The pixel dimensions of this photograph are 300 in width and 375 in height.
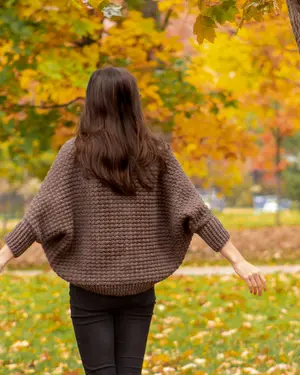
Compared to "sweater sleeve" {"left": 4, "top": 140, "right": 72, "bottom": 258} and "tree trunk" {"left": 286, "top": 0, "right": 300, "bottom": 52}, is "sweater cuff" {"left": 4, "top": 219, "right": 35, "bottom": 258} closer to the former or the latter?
"sweater sleeve" {"left": 4, "top": 140, "right": 72, "bottom": 258}

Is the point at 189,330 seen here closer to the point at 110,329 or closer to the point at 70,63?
the point at 70,63

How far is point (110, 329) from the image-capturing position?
9.67 ft

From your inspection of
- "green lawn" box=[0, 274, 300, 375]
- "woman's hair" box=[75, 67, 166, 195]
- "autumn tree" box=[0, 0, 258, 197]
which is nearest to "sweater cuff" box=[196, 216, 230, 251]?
"woman's hair" box=[75, 67, 166, 195]

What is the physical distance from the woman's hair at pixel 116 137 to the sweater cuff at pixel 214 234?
295 millimetres

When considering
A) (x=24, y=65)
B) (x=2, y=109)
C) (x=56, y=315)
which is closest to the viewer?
(x=56, y=315)

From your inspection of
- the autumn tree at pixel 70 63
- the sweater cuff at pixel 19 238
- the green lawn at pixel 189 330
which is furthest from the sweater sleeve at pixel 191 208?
the autumn tree at pixel 70 63

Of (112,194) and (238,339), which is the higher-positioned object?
(112,194)

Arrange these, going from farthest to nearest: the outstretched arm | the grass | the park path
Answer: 1. the grass
2. the park path
3. the outstretched arm

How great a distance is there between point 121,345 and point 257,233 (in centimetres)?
1537

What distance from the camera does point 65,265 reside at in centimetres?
299

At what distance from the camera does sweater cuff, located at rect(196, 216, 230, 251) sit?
3.05m

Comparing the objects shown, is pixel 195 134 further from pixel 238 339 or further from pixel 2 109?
pixel 238 339

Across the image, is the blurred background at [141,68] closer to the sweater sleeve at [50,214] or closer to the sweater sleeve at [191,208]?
the sweater sleeve at [191,208]

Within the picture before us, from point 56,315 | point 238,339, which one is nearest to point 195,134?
point 56,315
